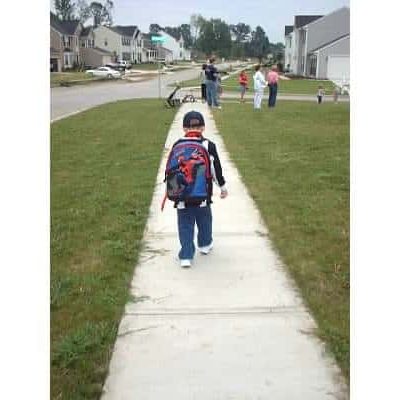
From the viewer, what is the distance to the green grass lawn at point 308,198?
387 centimetres

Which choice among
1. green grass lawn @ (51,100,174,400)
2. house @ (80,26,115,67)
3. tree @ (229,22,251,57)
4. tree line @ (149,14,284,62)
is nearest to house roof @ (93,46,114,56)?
house @ (80,26,115,67)

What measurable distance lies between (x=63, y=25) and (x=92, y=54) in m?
1.27

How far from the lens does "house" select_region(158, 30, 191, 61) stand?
2.81m

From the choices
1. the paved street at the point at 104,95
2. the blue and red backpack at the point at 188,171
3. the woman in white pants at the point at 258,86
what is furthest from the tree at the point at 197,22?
the woman in white pants at the point at 258,86

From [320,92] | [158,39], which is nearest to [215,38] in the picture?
[158,39]

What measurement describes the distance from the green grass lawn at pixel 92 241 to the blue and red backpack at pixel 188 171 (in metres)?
0.70

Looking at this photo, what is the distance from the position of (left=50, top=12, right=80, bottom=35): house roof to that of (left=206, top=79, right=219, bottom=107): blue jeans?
46.8 feet

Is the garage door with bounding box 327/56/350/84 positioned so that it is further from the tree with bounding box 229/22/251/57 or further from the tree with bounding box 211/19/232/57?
the tree with bounding box 211/19/232/57

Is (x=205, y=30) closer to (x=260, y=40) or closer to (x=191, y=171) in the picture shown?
(x=260, y=40)
